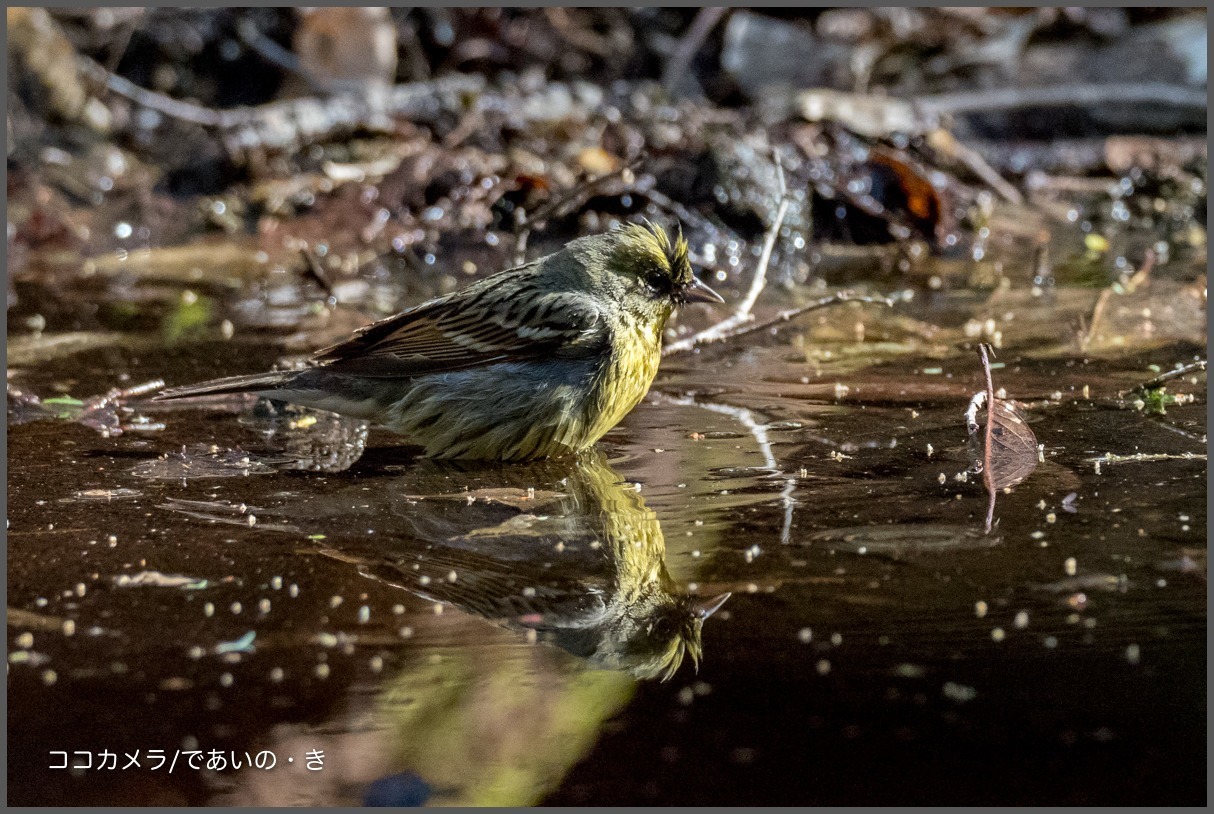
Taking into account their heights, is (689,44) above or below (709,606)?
above

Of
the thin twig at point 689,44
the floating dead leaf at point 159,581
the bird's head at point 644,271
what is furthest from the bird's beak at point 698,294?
the thin twig at point 689,44

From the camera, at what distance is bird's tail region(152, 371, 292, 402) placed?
5.06 metres

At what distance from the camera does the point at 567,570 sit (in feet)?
12.2

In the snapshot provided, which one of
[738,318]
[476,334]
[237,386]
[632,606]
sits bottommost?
[632,606]

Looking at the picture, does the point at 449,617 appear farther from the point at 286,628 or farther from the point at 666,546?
the point at 666,546

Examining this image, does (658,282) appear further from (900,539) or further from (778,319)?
(900,539)

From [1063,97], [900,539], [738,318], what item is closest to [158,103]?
[738,318]

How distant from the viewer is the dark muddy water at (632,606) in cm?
276

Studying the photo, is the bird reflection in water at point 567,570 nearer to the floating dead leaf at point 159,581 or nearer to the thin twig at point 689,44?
Answer: the floating dead leaf at point 159,581

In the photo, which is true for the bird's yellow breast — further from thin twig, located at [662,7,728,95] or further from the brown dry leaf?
thin twig, located at [662,7,728,95]

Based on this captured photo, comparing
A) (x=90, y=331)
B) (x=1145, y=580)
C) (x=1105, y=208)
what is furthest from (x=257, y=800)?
(x=1105, y=208)

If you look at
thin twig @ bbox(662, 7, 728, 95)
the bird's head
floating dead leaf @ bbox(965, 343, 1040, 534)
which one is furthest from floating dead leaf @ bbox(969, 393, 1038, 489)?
thin twig @ bbox(662, 7, 728, 95)

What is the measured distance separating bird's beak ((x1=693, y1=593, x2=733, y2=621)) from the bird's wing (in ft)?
5.28

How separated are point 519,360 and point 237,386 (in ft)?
3.25
